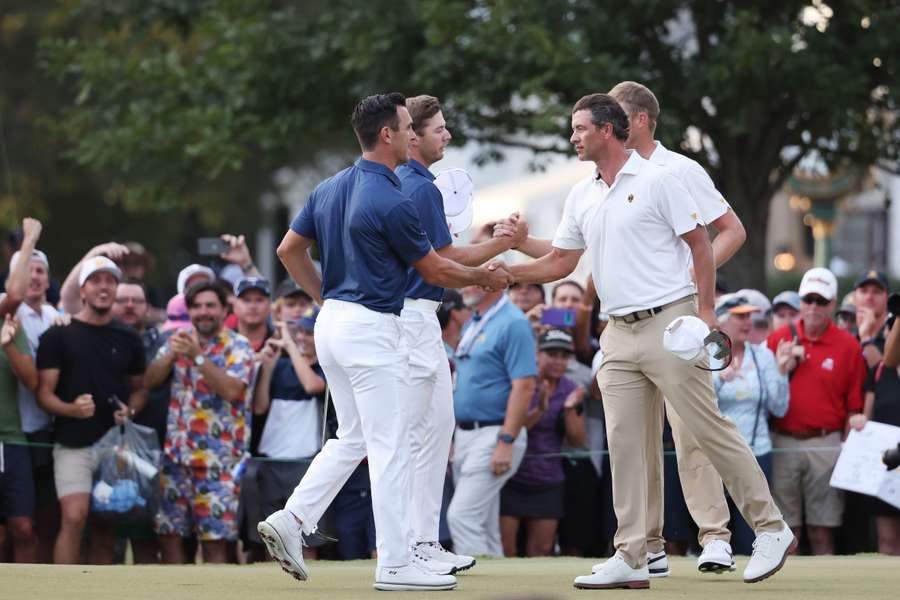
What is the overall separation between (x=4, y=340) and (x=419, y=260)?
13.9 feet

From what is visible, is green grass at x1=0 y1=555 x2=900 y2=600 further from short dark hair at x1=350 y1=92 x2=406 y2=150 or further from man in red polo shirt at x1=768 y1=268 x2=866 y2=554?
short dark hair at x1=350 y1=92 x2=406 y2=150

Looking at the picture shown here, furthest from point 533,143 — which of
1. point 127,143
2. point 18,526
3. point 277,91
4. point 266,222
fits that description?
point 266,222

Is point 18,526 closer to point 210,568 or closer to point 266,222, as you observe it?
point 210,568

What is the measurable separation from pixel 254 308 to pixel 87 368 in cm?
132

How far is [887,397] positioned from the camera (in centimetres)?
1200

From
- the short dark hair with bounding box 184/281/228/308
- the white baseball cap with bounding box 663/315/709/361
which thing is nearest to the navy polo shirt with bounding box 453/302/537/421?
the short dark hair with bounding box 184/281/228/308

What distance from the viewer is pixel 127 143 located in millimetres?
18891

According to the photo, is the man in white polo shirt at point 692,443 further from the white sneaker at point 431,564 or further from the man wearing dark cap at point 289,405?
the man wearing dark cap at point 289,405

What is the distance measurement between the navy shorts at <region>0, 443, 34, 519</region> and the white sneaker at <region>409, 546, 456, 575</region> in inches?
141

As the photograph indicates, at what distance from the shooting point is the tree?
55.5ft

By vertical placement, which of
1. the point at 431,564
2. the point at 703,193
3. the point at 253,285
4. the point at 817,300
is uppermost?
the point at 703,193

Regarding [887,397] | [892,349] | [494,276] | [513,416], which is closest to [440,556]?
[494,276]

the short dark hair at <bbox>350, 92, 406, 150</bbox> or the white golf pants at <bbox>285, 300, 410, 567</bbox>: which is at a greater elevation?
the short dark hair at <bbox>350, 92, 406, 150</bbox>

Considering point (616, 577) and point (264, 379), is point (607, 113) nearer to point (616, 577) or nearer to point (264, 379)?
point (616, 577)
